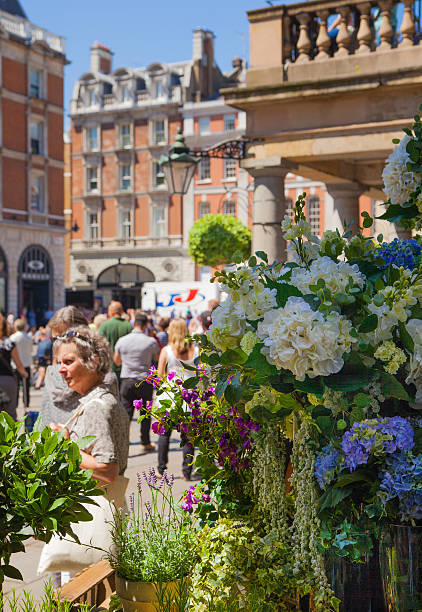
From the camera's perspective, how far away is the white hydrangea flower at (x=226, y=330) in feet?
6.04

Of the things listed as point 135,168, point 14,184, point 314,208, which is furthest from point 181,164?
point 135,168

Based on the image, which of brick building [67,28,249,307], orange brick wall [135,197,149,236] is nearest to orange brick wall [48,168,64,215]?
brick building [67,28,249,307]

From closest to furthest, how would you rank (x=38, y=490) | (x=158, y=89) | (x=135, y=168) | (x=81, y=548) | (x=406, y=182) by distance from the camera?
(x=38, y=490) < (x=406, y=182) < (x=81, y=548) < (x=158, y=89) < (x=135, y=168)

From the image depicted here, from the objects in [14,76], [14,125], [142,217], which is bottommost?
[142,217]

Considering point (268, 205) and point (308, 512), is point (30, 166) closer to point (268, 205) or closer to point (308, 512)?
point (268, 205)

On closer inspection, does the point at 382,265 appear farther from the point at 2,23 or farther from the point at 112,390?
the point at 2,23

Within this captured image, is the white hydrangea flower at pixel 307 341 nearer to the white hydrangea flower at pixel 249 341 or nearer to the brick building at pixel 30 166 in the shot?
the white hydrangea flower at pixel 249 341

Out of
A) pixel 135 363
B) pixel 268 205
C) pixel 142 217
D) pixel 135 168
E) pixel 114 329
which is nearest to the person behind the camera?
pixel 268 205

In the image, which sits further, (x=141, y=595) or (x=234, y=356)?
(x=141, y=595)

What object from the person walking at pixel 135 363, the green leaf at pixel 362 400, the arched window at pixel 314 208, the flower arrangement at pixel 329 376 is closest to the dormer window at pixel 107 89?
the arched window at pixel 314 208

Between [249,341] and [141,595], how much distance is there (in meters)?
0.87

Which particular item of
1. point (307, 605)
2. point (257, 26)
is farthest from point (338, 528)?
point (257, 26)

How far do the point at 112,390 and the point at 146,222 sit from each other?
45017mm

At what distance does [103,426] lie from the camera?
11.4ft
